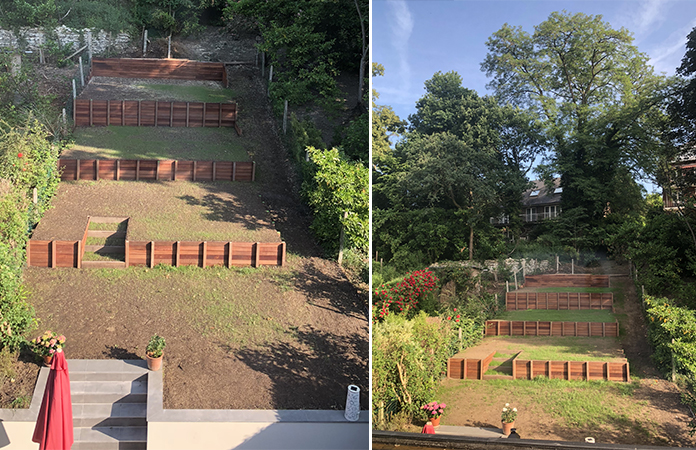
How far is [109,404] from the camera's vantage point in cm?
474

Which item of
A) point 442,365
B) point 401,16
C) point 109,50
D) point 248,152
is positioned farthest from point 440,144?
point 109,50

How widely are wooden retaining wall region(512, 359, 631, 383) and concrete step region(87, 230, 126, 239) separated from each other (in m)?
5.58

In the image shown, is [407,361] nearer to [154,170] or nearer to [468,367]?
[468,367]

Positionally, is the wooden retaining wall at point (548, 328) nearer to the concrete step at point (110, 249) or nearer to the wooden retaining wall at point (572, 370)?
the wooden retaining wall at point (572, 370)

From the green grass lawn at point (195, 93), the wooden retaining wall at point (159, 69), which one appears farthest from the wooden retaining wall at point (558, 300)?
the wooden retaining wall at point (159, 69)

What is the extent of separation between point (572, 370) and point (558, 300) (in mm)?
437

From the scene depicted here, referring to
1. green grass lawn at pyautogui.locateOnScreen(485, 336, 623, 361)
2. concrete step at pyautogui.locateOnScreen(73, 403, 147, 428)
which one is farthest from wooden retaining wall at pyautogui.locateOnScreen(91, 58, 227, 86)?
green grass lawn at pyautogui.locateOnScreen(485, 336, 623, 361)

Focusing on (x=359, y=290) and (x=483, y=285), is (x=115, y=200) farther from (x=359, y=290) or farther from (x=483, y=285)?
(x=483, y=285)

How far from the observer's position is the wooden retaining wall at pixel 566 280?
126 inches

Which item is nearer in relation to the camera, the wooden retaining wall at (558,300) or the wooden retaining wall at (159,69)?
the wooden retaining wall at (558,300)

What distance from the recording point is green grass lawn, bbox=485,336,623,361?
315cm

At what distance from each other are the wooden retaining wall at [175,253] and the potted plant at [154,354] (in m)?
1.80

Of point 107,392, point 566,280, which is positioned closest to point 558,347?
point 566,280

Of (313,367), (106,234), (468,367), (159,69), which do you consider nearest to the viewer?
(468,367)
